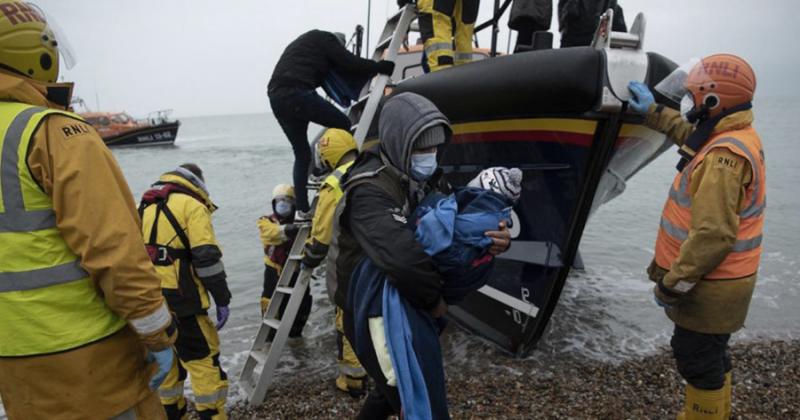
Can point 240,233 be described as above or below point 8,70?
below

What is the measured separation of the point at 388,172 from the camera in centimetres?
173

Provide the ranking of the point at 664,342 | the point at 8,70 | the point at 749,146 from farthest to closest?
1. the point at 664,342
2. the point at 749,146
3. the point at 8,70

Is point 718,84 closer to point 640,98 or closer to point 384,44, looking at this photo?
point 640,98

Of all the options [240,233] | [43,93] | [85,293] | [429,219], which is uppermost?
[43,93]

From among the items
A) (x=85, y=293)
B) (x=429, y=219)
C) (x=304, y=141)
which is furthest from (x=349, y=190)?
(x=304, y=141)

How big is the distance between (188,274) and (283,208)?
5.83 ft

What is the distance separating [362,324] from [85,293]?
848mm

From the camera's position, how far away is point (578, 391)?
→ 131 inches

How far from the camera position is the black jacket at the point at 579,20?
3.50 meters

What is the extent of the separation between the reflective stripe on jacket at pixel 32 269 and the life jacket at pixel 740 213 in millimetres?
2346

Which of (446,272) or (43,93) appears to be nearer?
(43,93)

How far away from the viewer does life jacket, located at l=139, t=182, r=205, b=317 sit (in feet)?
8.54

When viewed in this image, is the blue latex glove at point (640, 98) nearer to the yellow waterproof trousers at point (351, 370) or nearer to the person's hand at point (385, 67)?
the person's hand at point (385, 67)

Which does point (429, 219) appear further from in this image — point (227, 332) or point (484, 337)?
point (227, 332)
